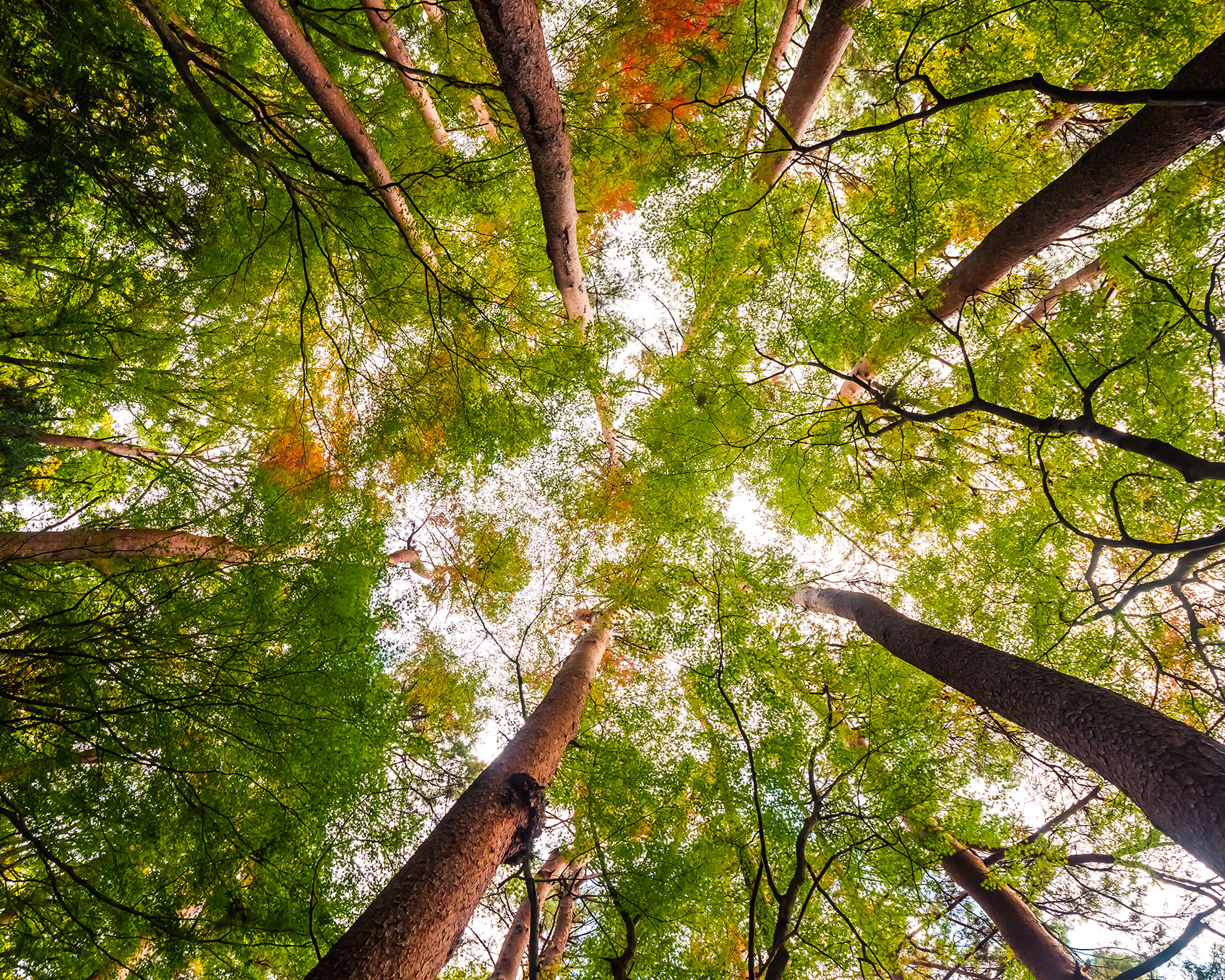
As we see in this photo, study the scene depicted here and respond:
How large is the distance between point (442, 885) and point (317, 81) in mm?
5426

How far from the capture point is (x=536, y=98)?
3021 mm

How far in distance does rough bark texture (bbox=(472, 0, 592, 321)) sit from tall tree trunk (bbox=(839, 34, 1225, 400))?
336 centimetres

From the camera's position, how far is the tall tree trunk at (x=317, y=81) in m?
3.11

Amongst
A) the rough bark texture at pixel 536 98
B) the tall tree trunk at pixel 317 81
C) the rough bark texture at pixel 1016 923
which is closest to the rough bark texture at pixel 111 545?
the tall tree trunk at pixel 317 81

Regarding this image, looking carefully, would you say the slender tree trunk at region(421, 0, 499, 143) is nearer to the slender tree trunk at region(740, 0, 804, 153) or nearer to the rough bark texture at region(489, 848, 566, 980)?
the slender tree trunk at region(740, 0, 804, 153)

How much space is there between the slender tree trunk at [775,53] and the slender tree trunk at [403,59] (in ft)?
12.2

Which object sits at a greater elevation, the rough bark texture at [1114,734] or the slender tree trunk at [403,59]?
the slender tree trunk at [403,59]

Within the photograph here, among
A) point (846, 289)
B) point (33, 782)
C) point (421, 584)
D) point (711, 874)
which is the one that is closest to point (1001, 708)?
point (711, 874)

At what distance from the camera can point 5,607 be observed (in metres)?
3.88

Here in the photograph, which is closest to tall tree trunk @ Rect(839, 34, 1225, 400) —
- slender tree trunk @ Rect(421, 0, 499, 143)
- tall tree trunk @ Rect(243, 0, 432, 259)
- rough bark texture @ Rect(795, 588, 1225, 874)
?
rough bark texture @ Rect(795, 588, 1225, 874)

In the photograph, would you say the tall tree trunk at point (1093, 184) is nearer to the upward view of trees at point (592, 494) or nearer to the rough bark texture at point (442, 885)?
the upward view of trees at point (592, 494)

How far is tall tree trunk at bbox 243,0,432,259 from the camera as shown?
3.11m

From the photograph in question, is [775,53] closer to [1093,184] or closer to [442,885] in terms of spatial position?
[1093,184]

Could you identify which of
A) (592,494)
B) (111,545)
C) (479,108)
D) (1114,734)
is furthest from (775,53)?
(111,545)
